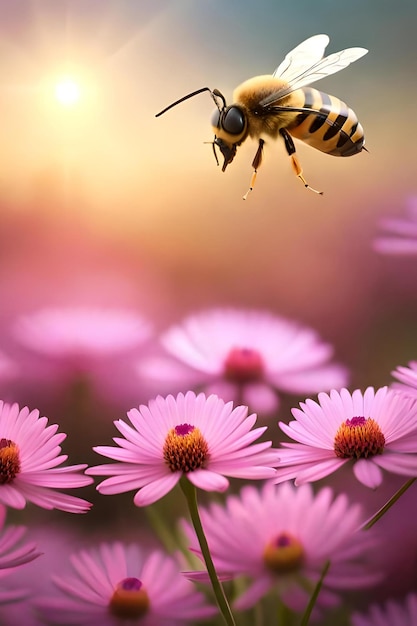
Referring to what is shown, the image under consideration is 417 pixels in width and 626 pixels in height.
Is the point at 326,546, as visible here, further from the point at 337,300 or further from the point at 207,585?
the point at 337,300

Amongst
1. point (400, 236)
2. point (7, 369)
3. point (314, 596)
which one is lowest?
point (314, 596)

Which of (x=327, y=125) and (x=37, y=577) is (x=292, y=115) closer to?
(x=327, y=125)

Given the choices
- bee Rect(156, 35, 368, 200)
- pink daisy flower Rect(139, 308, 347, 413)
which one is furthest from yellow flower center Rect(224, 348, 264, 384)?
bee Rect(156, 35, 368, 200)

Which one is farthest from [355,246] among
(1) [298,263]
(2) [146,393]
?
(2) [146,393]

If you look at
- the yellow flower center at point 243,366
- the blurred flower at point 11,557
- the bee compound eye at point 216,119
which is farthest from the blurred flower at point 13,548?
the bee compound eye at point 216,119

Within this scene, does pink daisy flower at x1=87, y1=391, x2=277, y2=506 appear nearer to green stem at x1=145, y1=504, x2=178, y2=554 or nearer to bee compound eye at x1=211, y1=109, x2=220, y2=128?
green stem at x1=145, y1=504, x2=178, y2=554

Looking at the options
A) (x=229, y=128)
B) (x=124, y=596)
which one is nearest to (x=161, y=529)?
(x=124, y=596)
